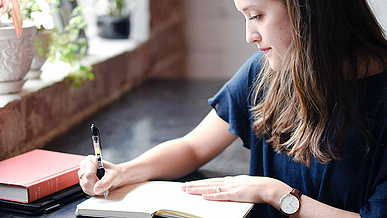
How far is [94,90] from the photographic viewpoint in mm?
2184

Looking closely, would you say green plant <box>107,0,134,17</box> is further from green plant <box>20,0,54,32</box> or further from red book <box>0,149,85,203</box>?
red book <box>0,149,85,203</box>

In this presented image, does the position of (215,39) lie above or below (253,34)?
below

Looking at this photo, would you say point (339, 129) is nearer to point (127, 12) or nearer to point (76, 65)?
point (76, 65)

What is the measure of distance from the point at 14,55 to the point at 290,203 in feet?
2.93

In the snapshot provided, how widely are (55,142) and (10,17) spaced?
17.8 inches

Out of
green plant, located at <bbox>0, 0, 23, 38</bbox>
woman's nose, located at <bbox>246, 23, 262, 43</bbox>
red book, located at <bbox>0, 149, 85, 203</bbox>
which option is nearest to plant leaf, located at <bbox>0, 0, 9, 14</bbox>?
green plant, located at <bbox>0, 0, 23, 38</bbox>

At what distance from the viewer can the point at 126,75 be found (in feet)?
8.26

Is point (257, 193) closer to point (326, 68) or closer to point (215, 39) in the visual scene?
point (326, 68)

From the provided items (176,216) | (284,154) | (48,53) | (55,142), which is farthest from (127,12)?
(176,216)

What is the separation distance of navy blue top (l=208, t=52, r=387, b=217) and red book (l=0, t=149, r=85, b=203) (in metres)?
0.45

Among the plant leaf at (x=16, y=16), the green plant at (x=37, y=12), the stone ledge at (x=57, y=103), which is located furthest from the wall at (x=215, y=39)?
the plant leaf at (x=16, y=16)

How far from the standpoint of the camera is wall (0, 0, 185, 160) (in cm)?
158

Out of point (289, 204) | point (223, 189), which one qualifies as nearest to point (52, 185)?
point (223, 189)

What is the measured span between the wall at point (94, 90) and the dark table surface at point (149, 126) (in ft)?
0.15
